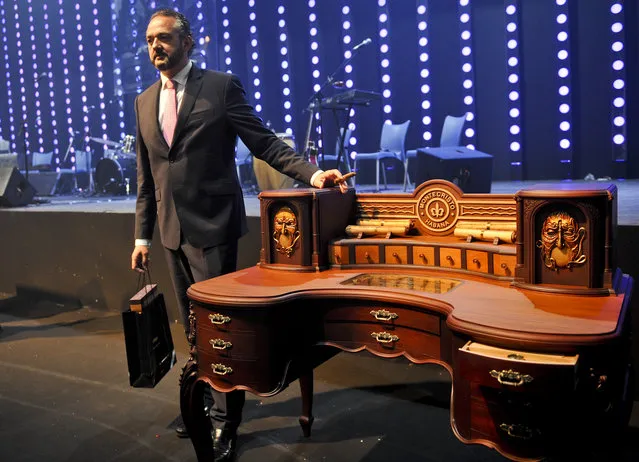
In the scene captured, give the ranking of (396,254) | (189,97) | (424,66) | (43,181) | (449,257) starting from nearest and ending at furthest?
1. (449,257)
2. (396,254)
3. (189,97)
4. (424,66)
5. (43,181)

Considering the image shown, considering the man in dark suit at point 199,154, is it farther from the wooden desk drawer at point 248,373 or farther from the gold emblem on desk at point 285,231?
the wooden desk drawer at point 248,373

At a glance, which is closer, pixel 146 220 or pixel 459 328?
pixel 459 328

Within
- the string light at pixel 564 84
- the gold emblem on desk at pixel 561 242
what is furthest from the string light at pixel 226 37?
the gold emblem on desk at pixel 561 242

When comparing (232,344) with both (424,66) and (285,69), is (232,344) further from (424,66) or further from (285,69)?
(285,69)

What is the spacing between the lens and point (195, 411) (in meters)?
2.14

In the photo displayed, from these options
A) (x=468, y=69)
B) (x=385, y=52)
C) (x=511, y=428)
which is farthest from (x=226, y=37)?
(x=511, y=428)

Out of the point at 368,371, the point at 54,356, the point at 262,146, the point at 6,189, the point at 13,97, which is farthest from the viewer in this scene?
the point at 13,97

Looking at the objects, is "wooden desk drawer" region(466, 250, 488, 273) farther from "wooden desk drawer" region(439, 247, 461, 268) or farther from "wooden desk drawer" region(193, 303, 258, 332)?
"wooden desk drawer" region(193, 303, 258, 332)

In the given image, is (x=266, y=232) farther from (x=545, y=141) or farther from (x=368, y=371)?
(x=545, y=141)

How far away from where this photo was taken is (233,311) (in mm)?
1868

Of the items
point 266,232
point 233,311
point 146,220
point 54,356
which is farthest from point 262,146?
point 54,356

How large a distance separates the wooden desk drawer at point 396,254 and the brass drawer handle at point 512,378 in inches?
31.5

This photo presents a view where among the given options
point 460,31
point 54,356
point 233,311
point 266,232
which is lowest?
point 54,356

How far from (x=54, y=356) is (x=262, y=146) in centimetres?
270
